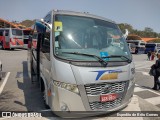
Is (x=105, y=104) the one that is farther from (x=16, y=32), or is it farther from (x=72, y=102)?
(x=16, y=32)

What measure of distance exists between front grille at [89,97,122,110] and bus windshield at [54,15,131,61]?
929mm

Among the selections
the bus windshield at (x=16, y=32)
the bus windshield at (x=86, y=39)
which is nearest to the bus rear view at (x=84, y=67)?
the bus windshield at (x=86, y=39)

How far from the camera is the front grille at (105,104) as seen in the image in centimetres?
458

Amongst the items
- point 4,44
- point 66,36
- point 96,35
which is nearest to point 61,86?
point 66,36

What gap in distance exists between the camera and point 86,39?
17.2ft

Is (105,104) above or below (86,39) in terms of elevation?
below

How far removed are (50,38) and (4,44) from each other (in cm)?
2269

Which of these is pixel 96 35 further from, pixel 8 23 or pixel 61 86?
pixel 8 23

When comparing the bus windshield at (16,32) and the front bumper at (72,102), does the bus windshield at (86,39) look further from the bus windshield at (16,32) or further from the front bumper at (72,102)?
the bus windshield at (16,32)

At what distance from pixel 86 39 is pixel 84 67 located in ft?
3.30

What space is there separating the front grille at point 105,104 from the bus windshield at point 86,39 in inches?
36.6

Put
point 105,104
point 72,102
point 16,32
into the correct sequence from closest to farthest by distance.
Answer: point 72,102 < point 105,104 < point 16,32

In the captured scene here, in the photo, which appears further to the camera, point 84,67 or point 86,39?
point 86,39

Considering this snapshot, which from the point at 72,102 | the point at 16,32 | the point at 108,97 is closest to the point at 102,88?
the point at 108,97
